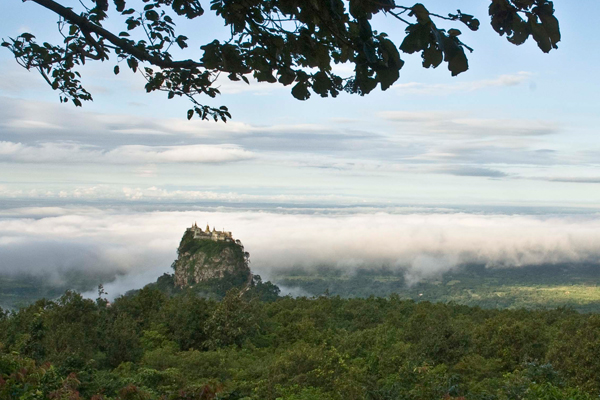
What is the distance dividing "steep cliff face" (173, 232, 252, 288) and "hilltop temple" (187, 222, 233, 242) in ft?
2.67

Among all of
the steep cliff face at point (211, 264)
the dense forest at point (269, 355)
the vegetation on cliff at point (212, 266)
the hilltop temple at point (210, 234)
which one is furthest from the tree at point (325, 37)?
the hilltop temple at point (210, 234)

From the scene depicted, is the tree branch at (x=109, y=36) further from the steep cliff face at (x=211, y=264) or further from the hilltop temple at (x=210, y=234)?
the hilltop temple at (x=210, y=234)

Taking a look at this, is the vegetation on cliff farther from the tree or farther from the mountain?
the tree

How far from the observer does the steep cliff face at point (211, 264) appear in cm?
5522

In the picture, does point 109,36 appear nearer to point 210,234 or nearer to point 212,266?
point 212,266

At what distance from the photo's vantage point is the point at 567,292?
75.1 meters

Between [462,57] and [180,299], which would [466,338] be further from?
[462,57]

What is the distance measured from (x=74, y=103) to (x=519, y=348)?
1186cm

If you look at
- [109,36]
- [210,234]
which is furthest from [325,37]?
[210,234]

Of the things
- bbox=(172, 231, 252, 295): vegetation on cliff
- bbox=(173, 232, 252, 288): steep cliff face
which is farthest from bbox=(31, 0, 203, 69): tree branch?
bbox=(173, 232, 252, 288): steep cliff face

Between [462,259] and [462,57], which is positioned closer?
[462,57]

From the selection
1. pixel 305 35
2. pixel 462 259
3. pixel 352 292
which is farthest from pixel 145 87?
pixel 462 259

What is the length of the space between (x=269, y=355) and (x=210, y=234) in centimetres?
4732

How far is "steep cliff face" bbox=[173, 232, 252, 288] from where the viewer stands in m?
55.2
